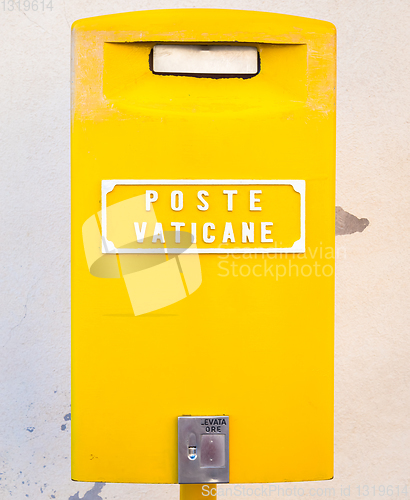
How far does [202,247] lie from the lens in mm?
893

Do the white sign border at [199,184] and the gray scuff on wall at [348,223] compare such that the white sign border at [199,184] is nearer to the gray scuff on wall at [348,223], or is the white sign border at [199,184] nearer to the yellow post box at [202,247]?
the yellow post box at [202,247]

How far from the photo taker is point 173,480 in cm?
90

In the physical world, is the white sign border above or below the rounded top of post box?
below

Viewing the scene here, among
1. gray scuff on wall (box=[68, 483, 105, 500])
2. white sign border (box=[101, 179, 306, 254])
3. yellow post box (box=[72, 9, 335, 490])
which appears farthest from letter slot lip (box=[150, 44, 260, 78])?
gray scuff on wall (box=[68, 483, 105, 500])

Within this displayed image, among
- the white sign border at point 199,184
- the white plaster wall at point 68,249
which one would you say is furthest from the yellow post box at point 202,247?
the white plaster wall at point 68,249

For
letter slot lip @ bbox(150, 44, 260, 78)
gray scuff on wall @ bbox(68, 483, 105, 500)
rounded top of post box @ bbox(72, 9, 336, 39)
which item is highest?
rounded top of post box @ bbox(72, 9, 336, 39)

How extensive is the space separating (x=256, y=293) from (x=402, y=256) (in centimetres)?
91

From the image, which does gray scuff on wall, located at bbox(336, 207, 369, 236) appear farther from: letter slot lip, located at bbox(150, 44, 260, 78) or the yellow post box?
letter slot lip, located at bbox(150, 44, 260, 78)

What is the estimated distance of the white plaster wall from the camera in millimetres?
1521

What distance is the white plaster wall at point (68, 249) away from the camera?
152cm

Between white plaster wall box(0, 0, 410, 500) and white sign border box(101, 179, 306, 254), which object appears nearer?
white sign border box(101, 179, 306, 254)

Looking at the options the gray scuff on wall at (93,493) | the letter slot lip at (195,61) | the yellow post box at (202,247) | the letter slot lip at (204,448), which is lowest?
the gray scuff on wall at (93,493)

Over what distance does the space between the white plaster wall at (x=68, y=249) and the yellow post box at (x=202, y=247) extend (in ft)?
2.32

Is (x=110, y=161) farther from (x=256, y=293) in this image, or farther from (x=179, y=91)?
(x=256, y=293)
